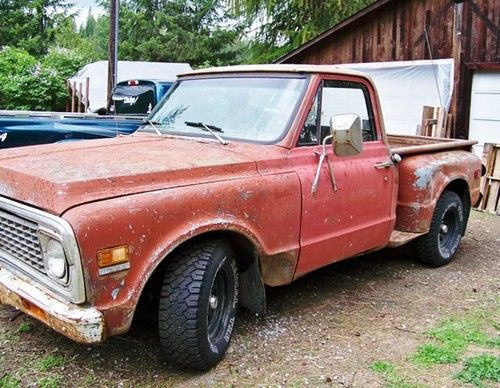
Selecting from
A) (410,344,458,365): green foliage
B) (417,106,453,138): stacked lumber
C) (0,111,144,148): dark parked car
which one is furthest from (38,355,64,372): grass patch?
(417,106,453,138): stacked lumber

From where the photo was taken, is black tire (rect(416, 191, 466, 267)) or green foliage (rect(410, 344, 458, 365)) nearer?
green foliage (rect(410, 344, 458, 365))

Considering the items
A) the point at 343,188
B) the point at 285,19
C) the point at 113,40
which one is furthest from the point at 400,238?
the point at 285,19

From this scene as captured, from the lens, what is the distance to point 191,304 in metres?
3.30

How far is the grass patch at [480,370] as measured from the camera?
360 cm

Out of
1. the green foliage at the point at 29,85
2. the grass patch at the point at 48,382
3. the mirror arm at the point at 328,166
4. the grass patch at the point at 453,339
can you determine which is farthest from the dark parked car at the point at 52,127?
the green foliage at the point at 29,85

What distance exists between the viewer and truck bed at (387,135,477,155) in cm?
540

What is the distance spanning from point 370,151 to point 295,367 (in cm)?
201

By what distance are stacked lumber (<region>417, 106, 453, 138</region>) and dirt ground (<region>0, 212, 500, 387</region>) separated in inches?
227

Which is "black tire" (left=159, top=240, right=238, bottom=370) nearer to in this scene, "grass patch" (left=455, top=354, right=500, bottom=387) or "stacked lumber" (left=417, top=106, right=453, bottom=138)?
"grass patch" (left=455, top=354, right=500, bottom=387)

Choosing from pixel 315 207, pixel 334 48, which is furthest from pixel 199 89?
pixel 334 48

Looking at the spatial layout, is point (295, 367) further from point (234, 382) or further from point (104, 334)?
point (104, 334)

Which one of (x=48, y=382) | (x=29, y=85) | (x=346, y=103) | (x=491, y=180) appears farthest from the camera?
(x=29, y=85)

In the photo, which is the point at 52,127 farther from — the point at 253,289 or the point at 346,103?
the point at 253,289

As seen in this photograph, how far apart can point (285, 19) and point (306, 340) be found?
56.8 ft
